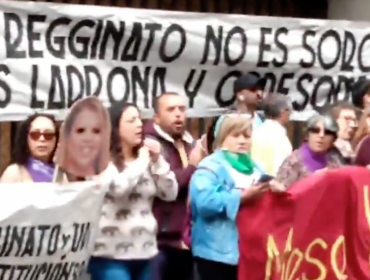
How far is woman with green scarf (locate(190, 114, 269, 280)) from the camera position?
566 cm

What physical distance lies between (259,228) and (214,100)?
5.52ft

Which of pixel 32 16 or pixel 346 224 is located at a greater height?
pixel 32 16

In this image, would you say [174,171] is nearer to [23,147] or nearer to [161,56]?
[23,147]

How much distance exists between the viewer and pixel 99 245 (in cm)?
559

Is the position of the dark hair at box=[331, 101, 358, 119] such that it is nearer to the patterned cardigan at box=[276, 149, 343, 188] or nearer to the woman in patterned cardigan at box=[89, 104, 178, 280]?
the patterned cardigan at box=[276, 149, 343, 188]

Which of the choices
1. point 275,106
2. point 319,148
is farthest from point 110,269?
point 275,106

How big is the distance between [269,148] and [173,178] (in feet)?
3.01

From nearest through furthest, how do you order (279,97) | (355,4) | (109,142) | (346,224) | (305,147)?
(109,142)
(346,224)
(305,147)
(279,97)
(355,4)

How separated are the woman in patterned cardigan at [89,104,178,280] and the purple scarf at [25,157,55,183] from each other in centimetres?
31

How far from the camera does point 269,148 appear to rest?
6504mm

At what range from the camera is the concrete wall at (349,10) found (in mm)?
9742

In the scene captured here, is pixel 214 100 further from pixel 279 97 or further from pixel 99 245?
pixel 99 245

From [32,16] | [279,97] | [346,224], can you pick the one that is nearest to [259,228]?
[346,224]

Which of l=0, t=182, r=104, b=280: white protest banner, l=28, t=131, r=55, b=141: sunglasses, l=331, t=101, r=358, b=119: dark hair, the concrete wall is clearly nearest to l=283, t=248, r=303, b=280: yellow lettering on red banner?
l=0, t=182, r=104, b=280: white protest banner
